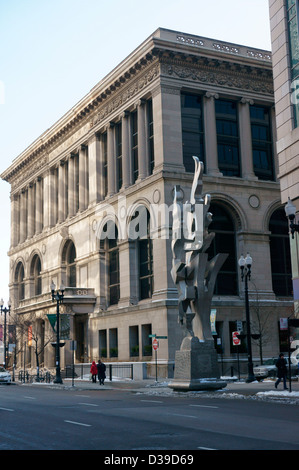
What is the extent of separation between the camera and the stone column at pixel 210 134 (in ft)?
177

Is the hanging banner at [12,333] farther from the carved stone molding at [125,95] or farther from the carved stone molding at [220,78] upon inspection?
the carved stone molding at [220,78]

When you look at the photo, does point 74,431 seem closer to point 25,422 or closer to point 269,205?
point 25,422

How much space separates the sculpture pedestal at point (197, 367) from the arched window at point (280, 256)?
27192 mm

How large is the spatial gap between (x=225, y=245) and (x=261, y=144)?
10474 millimetres

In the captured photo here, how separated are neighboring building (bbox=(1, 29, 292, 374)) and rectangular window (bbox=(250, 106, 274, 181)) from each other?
4.1 inches

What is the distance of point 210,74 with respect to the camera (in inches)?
2174

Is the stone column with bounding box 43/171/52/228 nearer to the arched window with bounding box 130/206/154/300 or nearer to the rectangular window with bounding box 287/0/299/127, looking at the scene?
the arched window with bounding box 130/206/154/300

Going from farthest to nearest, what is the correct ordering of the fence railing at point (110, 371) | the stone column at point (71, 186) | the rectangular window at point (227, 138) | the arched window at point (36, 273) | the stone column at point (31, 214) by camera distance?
the stone column at point (31, 214) → the arched window at point (36, 273) → the stone column at point (71, 186) → the rectangular window at point (227, 138) → the fence railing at point (110, 371)

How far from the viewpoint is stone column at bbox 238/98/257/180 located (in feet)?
182

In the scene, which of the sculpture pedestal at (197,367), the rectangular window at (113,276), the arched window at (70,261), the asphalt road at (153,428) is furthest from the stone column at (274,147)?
the asphalt road at (153,428)

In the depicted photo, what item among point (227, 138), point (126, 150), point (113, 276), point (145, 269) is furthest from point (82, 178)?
point (227, 138)

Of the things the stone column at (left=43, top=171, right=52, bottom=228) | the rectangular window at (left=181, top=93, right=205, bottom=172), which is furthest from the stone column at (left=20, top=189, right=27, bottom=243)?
the rectangular window at (left=181, top=93, right=205, bottom=172)

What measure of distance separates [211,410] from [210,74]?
40.5 m

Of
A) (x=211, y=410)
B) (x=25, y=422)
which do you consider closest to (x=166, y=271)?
(x=211, y=410)
